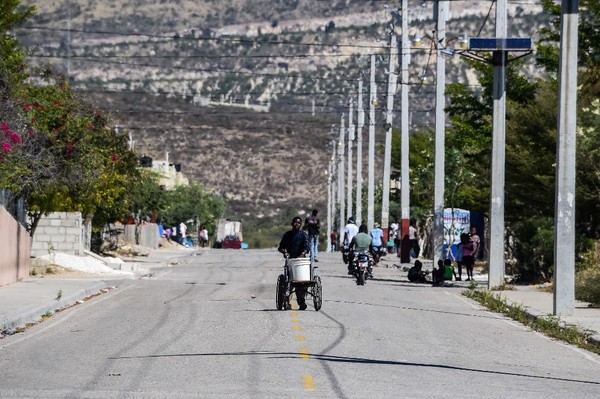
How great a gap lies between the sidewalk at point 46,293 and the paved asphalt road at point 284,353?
488mm

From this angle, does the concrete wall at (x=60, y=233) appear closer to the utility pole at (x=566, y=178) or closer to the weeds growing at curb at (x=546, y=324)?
the weeds growing at curb at (x=546, y=324)

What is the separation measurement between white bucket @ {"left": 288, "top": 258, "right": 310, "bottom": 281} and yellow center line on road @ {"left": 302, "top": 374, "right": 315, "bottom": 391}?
10.7 metres

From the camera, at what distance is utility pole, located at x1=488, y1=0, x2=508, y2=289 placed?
1436 inches

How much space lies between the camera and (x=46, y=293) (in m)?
31.9

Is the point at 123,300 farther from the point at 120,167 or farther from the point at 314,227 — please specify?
the point at 120,167

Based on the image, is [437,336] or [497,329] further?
[497,329]

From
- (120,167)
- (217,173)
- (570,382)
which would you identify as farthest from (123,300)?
(217,173)

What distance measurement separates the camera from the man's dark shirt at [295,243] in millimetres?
26703

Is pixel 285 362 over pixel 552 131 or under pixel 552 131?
under

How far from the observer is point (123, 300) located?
103ft

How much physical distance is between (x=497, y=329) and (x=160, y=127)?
6267 inches

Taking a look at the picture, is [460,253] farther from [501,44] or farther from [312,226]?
[501,44]

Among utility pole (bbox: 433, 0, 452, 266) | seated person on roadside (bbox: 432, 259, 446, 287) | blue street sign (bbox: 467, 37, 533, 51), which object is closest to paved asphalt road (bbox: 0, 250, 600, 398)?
blue street sign (bbox: 467, 37, 533, 51)

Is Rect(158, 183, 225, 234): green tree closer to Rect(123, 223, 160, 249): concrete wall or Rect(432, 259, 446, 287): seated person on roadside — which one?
Rect(123, 223, 160, 249): concrete wall
